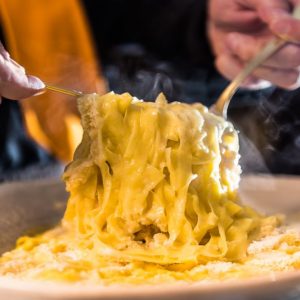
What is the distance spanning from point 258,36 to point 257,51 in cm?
9

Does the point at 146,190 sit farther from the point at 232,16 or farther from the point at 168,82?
the point at 232,16

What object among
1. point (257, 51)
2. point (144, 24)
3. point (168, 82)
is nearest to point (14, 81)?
point (168, 82)

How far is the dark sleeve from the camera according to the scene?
2562 mm

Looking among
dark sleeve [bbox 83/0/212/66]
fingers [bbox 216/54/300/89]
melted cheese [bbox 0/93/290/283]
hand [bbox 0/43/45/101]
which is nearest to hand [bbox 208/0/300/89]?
fingers [bbox 216/54/300/89]

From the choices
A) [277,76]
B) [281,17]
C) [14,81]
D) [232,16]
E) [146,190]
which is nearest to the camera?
[14,81]

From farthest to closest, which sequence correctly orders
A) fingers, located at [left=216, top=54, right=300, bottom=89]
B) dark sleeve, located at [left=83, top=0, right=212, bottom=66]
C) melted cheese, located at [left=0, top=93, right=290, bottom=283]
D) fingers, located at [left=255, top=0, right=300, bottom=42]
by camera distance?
dark sleeve, located at [left=83, top=0, right=212, bottom=66] → fingers, located at [left=216, top=54, right=300, bottom=89] → fingers, located at [left=255, top=0, right=300, bottom=42] → melted cheese, located at [left=0, top=93, right=290, bottom=283]

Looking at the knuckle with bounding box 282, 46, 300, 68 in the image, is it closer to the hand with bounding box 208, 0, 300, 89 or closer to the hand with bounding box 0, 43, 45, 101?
the hand with bounding box 208, 0, 300, 89

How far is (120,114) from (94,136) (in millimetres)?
68

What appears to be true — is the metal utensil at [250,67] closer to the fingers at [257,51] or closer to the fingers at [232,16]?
the fingers at [257,51]

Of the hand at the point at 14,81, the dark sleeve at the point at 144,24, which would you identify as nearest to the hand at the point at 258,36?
the hand at the point at 14,81

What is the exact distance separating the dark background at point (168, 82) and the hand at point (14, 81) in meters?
0.32

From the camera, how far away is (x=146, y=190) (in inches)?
46.5

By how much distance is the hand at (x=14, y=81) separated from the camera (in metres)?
0.99

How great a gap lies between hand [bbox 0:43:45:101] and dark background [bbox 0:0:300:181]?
0.32m
